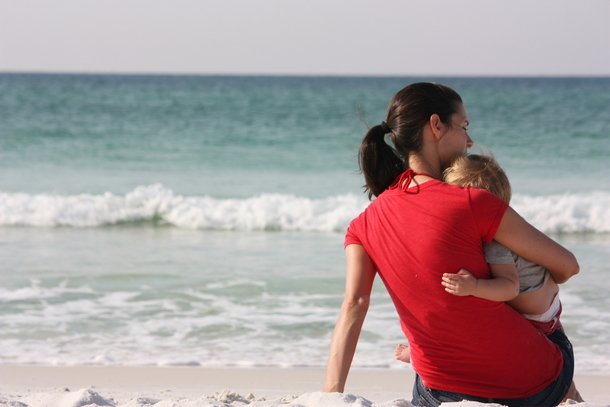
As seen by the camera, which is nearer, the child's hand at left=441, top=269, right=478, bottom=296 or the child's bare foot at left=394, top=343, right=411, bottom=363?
the child's hand at left=441, top=269, right=478, bottom=296

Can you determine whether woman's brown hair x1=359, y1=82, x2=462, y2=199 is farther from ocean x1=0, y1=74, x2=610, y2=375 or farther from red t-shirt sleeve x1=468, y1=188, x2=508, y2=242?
red t-shirt sleeve x1=468, y1=188, x2=508, y2=242

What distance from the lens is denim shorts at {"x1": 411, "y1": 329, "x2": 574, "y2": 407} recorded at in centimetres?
271

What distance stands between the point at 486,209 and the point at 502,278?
0.20 metres

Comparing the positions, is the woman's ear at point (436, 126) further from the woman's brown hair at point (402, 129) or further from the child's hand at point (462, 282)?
the child's hand at point (462, 282)

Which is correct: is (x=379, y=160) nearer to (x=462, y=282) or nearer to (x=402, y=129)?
(x=402, y=129)

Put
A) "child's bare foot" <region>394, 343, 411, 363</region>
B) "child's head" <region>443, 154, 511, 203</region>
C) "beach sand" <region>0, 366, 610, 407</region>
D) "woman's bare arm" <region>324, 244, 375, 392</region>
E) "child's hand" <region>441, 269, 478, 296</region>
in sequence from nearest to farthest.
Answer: "child's hand" <region>441, 269, 478, 296</region> < "child's head" <region>443, 154, 511, 203</region> < "woman's bare arm" <region>324, 244, 375, 392</region> < "child's bare foot" <region>394, 343, 411, 363</region> < "beach sand" <region>0, 366, 610, 407</region>

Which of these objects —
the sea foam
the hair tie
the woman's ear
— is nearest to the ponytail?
the hair tie

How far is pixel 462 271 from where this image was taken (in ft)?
8.33

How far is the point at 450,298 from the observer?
2598 mm

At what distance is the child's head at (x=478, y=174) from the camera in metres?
2.65

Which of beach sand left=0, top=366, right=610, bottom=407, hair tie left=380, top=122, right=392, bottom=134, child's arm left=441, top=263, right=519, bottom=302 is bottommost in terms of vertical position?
beach sand left=0, top=366, right=610, bottom=407

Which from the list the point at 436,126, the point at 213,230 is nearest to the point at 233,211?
the point at 213,230

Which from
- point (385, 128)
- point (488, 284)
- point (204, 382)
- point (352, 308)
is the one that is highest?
point (385, 128)

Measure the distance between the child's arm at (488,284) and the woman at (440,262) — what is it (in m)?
0.05
